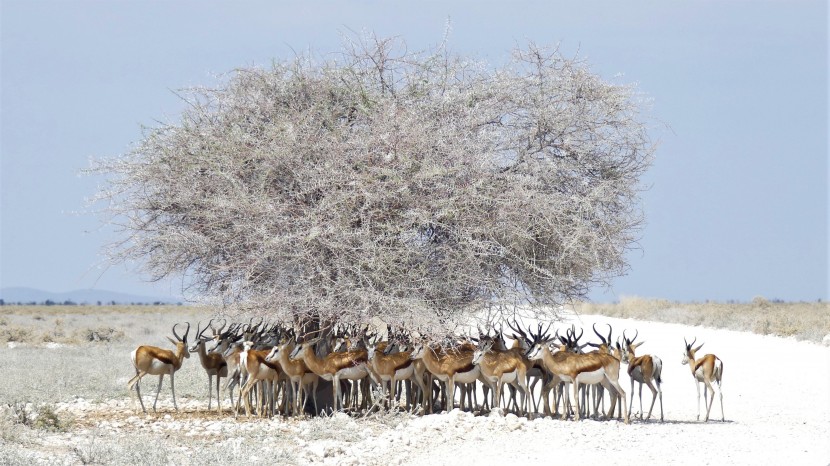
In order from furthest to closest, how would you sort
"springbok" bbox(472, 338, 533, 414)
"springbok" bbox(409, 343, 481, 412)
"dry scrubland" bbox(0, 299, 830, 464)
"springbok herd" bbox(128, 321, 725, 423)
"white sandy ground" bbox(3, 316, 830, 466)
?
1. "springbok" bbox(409, 343, 481, 412)
2. "springbok herd" bbox(128, 321, 725, 423)
3. "springbok" bbox(472, 338, 533, 414)
4. "dry scrubland" bbox(0, 299, 830, 464)
5. "white sandy ground" bbox(3, 316, 830, 466)

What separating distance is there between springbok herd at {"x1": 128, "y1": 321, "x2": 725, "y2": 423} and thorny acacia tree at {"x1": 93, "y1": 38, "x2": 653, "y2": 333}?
1.92 feet

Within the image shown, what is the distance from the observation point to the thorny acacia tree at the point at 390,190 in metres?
15.7

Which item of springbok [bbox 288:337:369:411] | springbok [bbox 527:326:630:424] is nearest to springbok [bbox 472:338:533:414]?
springbok [bbox 527:326:630:424]

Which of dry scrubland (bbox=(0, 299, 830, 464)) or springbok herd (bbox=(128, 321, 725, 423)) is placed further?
springbok herd (bbox=(128, 321, 725, 423))

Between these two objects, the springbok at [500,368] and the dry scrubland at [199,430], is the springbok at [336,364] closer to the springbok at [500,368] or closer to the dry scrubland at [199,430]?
the dry scrubland at [199,430]

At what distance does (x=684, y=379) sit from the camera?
24.5 metres

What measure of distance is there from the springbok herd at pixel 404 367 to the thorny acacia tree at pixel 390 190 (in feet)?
1.92

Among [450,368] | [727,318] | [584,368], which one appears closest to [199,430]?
[450,368]

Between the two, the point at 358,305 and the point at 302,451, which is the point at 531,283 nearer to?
the point at 358,305

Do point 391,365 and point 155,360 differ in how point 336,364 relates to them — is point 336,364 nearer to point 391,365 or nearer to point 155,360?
point 391,365

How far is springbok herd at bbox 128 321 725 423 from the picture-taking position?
51.4ft

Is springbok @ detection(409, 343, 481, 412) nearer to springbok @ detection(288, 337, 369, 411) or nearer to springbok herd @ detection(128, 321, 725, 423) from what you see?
springbok herd @ detection(128, 321, 725, 423)

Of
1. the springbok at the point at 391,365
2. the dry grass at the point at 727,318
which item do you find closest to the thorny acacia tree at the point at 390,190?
the springbok at the point at 391,365

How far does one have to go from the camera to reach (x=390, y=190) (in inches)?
620
